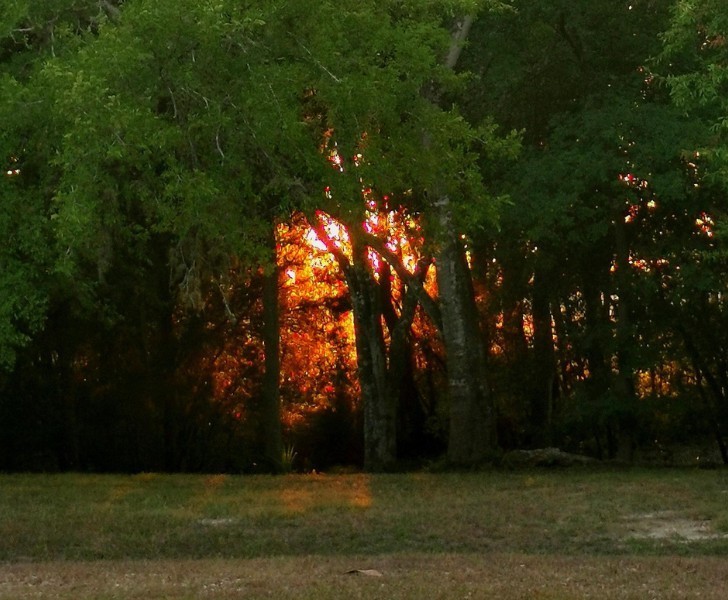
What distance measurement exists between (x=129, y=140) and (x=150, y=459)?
17202 mm

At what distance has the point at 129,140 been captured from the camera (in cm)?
1245

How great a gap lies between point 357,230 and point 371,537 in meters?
3.78

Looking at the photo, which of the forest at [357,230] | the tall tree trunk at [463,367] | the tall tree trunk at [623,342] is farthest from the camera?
the tall tree trunk at [623,342]

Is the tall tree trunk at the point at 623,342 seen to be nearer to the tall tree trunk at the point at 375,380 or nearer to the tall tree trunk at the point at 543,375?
the tall tree trunk at the point at 543,375

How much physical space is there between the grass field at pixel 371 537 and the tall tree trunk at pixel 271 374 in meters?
8.58

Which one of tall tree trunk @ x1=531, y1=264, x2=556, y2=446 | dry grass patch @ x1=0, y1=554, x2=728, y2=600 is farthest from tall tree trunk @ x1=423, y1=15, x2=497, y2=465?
dry grass patch @ x1=0, y1=554, x2=728, y2=600

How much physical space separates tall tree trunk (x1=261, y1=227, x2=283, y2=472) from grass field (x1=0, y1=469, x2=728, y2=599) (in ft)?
28.2

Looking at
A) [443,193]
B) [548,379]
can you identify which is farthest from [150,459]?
[443,193]

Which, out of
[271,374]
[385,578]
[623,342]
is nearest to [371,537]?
[385,578]

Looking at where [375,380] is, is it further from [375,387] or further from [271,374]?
[271,374]

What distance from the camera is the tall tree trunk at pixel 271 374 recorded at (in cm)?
2852

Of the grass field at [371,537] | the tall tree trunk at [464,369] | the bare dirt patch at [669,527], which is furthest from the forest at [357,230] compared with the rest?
the bare dirt patch at [669,527]

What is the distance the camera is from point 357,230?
50.4 feet

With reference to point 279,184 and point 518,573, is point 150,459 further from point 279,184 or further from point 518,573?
point 518,573
